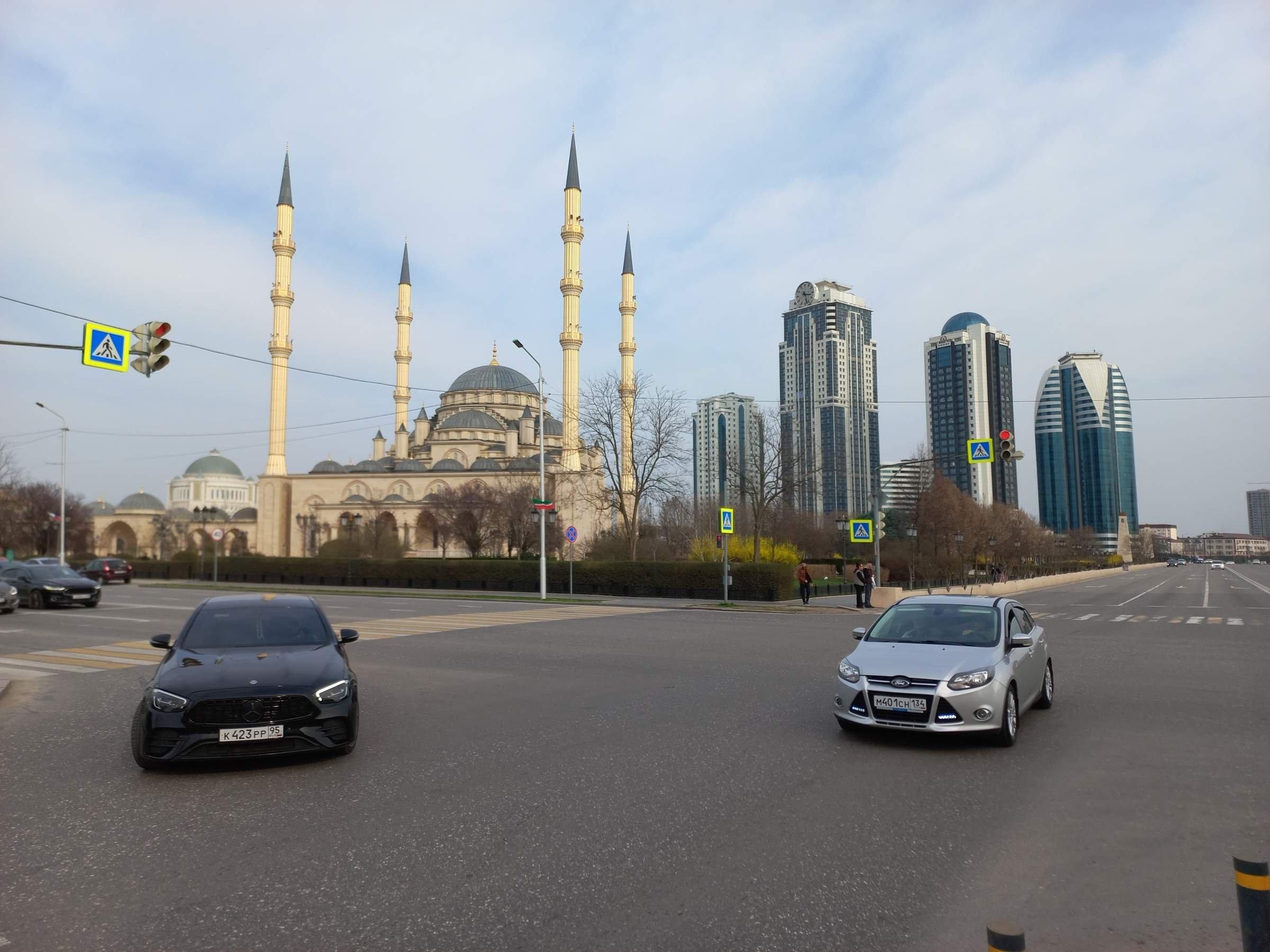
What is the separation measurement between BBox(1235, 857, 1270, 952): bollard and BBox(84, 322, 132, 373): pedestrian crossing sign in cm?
1673

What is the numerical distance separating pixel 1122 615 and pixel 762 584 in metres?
12.5

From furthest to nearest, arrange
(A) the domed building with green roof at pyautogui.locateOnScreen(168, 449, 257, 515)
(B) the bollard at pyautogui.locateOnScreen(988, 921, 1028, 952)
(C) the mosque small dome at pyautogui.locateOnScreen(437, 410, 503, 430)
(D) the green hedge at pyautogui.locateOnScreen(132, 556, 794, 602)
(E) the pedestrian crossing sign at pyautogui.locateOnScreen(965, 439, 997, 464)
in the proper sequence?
1. (A) the domed building with green roof at pyautogui.locateOnScreen(168, 449, 257, 515)
2. (C) the mosque small dome at pyautogui.locateOnScreen(437, 410, 503, 430)
3. (D) the green hedge at pyautogui.locateOnScreen(132, 556, 794, 602)
4. (E) the pedestrian crossing sign at pyautogui.locateOnScreen(965, 439, 997, 464)
5. (B) the bollard at pyautogui.locateOnScreen(988, 921, 1028, 952)

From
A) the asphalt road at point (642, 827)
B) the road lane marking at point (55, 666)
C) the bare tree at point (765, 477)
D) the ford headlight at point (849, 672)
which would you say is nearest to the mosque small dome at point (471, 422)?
the bare tree at point (765, 477)

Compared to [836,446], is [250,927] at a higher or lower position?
lower

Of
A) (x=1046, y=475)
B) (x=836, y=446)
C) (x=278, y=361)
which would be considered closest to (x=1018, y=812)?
(x=836, y=446)

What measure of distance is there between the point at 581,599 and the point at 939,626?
26.6 metres

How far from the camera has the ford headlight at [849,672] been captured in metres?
8.02

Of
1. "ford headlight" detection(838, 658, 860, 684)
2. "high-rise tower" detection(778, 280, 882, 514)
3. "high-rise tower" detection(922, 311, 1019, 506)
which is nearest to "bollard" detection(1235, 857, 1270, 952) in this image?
"ford headlight" detection(838, 658, 860, 684)

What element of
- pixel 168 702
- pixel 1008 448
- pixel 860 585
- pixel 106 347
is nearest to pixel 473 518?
pixel 860 585

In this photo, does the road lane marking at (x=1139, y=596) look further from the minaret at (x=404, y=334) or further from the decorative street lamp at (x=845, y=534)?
the minaret at (x=404, y=334)

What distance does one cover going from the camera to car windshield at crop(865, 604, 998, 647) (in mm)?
8500

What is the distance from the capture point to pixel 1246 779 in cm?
662

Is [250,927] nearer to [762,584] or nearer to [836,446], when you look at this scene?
[762,584]

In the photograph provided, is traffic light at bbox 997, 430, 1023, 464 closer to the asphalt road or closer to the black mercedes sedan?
the asphalt road
